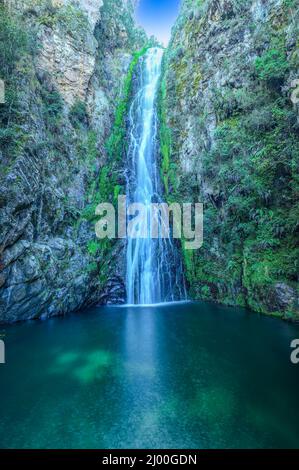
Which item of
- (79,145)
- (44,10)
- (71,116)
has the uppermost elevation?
(44,10)

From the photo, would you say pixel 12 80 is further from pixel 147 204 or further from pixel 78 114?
pixel 147 204

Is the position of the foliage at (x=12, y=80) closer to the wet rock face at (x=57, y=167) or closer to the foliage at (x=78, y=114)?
the wet rock face at (x=57, y=167)

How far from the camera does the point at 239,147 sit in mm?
14227

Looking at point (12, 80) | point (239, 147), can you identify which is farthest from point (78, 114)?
point (239, 147)

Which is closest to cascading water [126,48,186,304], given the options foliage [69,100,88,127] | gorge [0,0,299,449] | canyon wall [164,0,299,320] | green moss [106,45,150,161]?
gorge [0,0,299,449]

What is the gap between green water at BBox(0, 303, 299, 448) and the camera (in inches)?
191

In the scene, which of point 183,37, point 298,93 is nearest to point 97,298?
point 298,93

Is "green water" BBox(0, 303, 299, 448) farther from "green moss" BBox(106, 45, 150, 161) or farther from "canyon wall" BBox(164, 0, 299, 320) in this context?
"green moss" BBox(106, 45, 150, 161)

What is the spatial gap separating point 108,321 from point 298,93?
11689 mm

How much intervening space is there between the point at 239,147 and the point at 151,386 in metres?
11.7

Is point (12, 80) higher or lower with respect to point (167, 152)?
higher

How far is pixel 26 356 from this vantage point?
834 centimetres

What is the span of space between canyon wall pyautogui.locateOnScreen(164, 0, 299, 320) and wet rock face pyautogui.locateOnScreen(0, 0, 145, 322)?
185 inches

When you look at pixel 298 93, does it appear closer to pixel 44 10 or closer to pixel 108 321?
pixel 108 321
